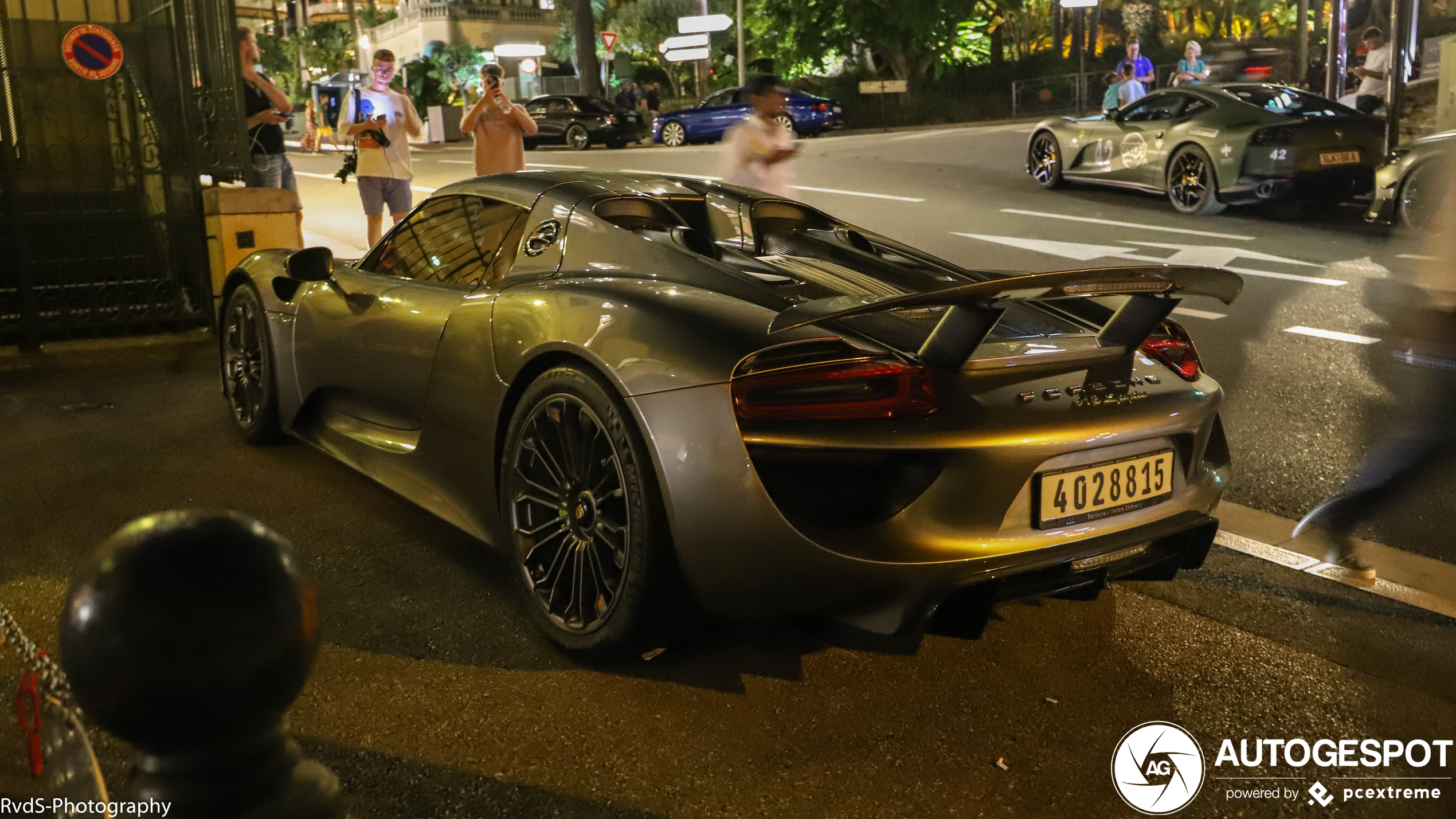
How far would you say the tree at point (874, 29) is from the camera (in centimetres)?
3491

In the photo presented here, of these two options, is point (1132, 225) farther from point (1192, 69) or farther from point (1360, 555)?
point (1360, 555)

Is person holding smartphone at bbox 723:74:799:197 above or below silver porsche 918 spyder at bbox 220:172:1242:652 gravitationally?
above

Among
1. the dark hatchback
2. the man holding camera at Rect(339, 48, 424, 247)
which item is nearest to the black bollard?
the man holding camera at Rect(339, 48, 424, 247)

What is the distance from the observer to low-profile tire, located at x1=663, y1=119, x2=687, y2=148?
91.2ft

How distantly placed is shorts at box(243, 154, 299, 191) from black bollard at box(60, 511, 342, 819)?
29.6 feet

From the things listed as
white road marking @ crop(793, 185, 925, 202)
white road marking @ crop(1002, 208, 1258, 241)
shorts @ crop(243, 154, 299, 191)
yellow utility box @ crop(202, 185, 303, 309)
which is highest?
shorts @ crop(243, 154, 299, 191)

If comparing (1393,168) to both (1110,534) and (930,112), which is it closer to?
(1110,534)

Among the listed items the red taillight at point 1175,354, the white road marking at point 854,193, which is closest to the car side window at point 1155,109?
the white road marking at point 854,193

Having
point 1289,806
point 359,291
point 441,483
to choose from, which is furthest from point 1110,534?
point 359,291

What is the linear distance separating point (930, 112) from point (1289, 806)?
3438 cm

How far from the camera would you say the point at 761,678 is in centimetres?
327

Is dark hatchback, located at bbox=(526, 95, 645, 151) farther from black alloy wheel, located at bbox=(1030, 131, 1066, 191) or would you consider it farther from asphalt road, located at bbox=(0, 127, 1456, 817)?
asphalt road, located at bbox=(0, 127, 1456, 817)

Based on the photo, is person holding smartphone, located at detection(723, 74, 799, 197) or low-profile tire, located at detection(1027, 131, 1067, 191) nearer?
person holding smartphone, located at detection(723, 74, 799, 197)

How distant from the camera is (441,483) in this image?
12.8 ft
